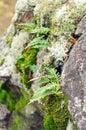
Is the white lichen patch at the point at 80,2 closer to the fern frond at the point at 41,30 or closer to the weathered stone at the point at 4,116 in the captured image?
the fern frond at the point at 41,30

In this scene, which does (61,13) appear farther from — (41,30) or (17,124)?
(17,124)

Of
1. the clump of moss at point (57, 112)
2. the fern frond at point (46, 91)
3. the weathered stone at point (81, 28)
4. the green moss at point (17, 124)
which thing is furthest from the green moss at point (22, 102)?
the weathered stone at point (81, 28)

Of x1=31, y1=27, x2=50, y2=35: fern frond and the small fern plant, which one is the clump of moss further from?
x1=31, y1=27, x2=50, y2=35: fern frond

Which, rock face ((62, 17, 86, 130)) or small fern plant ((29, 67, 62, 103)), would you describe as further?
small fern plant ((29, 67, 62, 103))

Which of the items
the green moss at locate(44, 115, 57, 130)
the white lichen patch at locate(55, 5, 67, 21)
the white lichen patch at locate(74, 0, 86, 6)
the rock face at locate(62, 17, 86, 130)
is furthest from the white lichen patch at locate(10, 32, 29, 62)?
the rock face at locate(62, 17, 86, 130)

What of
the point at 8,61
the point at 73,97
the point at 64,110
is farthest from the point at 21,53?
the point at 73,97

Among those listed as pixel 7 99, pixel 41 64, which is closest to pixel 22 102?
pixel 7 99

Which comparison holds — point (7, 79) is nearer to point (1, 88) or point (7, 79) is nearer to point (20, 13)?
point (1, 88)
